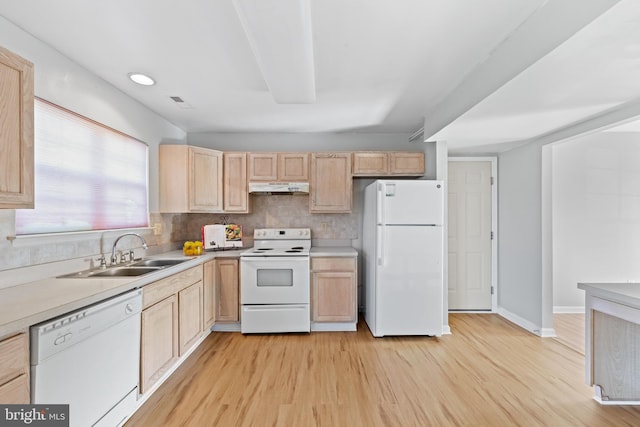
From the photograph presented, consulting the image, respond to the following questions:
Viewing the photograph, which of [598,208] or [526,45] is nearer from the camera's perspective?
[526,45]

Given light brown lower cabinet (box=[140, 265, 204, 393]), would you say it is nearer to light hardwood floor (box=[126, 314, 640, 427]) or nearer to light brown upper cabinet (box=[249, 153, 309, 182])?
light hardwood floor (box=[126, 314, 640, 427])

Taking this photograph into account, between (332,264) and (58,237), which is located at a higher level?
(58,237)

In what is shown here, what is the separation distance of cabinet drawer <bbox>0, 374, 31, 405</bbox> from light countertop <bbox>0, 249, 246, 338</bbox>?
206 mm

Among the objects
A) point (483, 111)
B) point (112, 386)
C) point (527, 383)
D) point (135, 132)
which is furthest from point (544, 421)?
point (135, 132)

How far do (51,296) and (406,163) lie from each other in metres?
3.62

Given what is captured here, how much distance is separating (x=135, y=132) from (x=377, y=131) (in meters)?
2.88

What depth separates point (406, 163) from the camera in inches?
157

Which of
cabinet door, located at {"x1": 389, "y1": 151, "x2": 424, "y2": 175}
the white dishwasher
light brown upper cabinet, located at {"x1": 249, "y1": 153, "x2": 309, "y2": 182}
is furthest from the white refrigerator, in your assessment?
the white dishwasher

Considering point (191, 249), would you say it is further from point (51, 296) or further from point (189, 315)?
point (51, 296)

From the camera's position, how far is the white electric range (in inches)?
138

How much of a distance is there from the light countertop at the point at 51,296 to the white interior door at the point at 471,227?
365 cm

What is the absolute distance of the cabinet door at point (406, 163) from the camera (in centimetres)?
398

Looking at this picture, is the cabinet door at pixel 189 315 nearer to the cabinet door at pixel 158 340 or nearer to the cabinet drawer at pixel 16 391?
the cabinet door at pixel 158 340

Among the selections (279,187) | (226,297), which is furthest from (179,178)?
(226,297)
